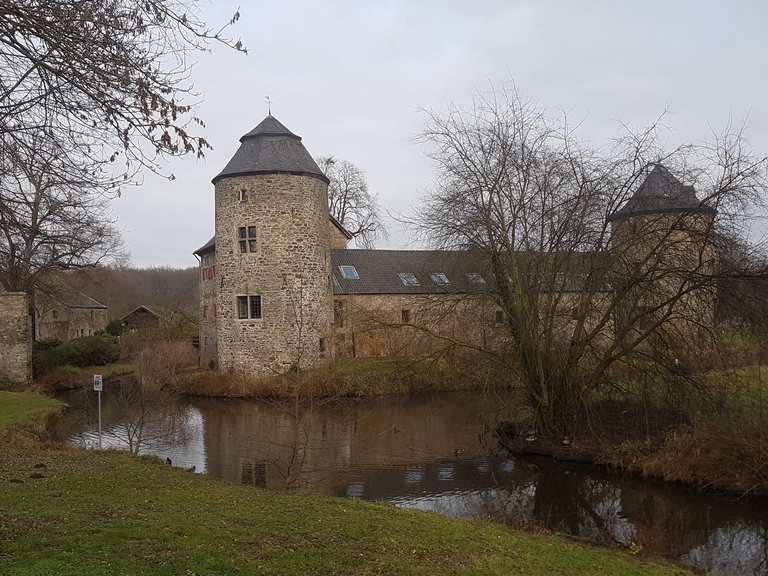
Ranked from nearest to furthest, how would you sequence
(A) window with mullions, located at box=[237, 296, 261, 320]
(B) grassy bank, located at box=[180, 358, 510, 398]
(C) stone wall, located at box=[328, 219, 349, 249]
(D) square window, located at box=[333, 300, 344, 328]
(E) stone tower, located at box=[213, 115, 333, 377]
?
(B) grassy bank, located at box=[180, 358, 510, 398]
(E) stone tower, located at box=[213, 115, 333, 377]
(A) window with mullions, located at box=[237, 296, 261, 320]
(D) square window, located at box=[333, 300, 344, 328]
(C) stone wall, located at box=[328, 219, 349, 249]

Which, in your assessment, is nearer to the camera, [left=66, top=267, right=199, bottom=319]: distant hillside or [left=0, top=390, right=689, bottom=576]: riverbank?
[left=0, top=390, right=689, bottom=576]: riverbank

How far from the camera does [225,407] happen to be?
859 inches

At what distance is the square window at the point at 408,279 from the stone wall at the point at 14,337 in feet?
51.3

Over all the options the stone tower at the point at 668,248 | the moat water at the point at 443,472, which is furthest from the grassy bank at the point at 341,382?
the stone tower at the point at 668,248

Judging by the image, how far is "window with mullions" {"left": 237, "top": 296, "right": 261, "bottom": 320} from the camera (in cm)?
2561

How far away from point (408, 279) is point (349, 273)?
2863 millimetres

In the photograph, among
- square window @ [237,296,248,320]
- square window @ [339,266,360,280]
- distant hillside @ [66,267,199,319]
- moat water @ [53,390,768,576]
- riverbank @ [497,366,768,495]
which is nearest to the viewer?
moat water @ [53,390,768,576]

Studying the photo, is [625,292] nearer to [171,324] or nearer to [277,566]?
[277,566]

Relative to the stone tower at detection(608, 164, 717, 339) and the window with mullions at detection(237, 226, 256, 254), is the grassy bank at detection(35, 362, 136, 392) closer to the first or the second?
the window with mullions at detection(237, 226, 256, 254)

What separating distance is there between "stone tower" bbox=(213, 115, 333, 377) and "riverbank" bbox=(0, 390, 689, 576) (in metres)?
15.5

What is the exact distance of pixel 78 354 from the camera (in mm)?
28766

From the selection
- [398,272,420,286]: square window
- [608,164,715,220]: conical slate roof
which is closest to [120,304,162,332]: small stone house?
[398,272,420,286]: square window

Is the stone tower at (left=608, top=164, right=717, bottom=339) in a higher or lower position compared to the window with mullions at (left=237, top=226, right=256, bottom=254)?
lower

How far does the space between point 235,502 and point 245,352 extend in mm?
17299
